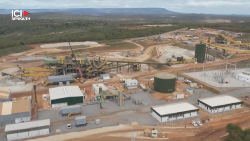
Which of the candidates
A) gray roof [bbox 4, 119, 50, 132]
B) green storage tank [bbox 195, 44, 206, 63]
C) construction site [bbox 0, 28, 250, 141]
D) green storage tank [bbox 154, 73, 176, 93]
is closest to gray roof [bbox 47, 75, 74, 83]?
construction site [bbox 0, 28, 250, 141]

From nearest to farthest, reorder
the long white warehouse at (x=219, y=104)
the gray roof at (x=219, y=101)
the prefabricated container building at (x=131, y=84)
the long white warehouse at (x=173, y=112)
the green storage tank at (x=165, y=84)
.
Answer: the long white warehouse at (x=173, y=112), the long white warehouse at (x=219, y=104), the gray roof at (x=219, y=101), the green storage tank at (x=165, y=84), the prefabricated container building at (x=131, y=84)

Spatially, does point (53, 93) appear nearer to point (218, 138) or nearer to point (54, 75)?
point (54, 75)

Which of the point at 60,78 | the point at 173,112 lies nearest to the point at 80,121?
the point at 173,112

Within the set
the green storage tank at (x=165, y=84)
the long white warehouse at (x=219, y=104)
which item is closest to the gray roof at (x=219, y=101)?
the long white warehouse at (x=219, y=104)

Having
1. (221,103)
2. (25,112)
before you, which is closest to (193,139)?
Answer: (221,103)

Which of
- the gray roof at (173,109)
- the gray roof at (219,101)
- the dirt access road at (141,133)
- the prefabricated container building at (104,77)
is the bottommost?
the dirt access road at (141,133)

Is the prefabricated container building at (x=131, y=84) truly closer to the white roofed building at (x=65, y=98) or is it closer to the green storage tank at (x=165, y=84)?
the green storage tank at (x=165, y=84)
